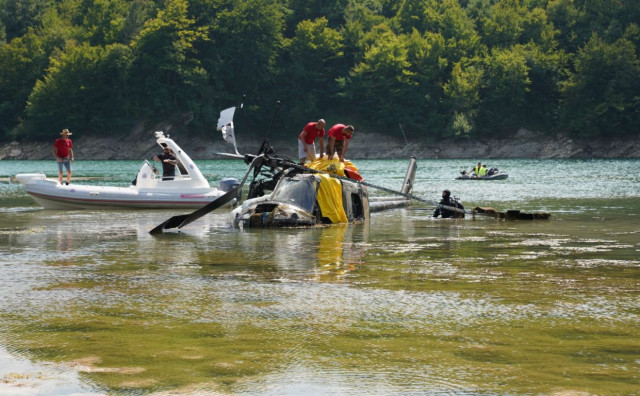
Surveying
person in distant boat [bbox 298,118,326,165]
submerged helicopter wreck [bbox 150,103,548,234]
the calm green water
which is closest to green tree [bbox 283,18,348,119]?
person in distant boat [bbox 298,118,326,165]

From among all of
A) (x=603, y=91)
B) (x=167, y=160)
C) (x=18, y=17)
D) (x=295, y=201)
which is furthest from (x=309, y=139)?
(x=18, y=17)

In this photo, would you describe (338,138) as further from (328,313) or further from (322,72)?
(322,72)

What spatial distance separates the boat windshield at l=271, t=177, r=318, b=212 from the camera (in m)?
22.3

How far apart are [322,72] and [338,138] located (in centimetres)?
10644

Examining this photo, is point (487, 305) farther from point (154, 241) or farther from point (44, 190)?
point (44, 190)

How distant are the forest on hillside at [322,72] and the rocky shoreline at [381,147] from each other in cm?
221

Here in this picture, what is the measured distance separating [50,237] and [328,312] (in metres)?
11.6

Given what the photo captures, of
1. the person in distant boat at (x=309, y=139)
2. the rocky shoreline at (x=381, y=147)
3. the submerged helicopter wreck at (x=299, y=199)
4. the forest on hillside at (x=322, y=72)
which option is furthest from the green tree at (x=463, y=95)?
the submerged helicopter wreck at (x=299, y=199)

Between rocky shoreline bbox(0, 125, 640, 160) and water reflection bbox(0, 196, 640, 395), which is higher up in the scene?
rocky shoreline bbox(0, 125, 640, 160)

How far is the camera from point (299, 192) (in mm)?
22469

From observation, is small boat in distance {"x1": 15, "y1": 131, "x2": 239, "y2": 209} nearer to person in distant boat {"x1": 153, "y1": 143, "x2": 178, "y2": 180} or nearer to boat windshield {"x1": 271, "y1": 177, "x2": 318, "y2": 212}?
person in distant boat {"x1": 153, "y1": 143, "x2": 178, "y2": 180}

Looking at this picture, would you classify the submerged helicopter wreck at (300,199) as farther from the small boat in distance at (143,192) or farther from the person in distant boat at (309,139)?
the small boat in distance at (143,192)

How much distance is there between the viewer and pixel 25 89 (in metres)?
132

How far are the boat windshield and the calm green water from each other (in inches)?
83.5
